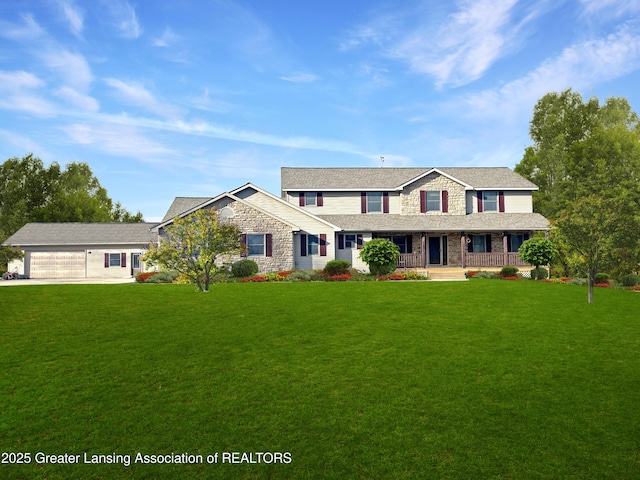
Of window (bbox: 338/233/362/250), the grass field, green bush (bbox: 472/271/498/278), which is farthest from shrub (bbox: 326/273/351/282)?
the grass field

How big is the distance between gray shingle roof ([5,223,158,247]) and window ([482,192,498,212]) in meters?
27.3

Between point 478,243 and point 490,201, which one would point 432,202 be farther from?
point 490,201

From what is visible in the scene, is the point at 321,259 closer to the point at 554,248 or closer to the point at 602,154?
the point at 554,248

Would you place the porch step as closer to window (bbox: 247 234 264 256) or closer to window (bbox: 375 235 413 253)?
window (bbox: 375 235 413 253)

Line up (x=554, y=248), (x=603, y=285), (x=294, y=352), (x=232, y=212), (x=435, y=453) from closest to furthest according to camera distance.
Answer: (x=435, y=453)
(x=294, y=352)
(x=603, y=285)
(x=554, y=248)
(x=232, y=212)

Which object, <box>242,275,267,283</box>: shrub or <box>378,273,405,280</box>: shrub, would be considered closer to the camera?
<box>242,275,267,283</box>: shrub

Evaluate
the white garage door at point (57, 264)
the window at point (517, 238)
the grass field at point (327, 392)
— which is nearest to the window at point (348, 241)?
the window at point (517, 238)

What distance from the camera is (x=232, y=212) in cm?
3150

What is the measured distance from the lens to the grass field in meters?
5.95

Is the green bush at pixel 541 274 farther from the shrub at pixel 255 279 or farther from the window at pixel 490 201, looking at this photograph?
the shrub at pixel 255 279

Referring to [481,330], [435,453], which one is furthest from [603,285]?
[435,453]

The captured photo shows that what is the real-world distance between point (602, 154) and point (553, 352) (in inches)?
1889

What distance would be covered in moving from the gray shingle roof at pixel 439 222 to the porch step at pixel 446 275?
3343mm

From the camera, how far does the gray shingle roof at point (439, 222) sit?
34281 millimetres
